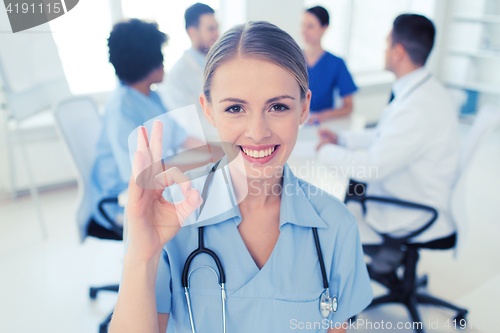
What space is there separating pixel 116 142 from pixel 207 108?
0.77 m

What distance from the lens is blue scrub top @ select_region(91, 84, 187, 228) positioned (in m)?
1.48

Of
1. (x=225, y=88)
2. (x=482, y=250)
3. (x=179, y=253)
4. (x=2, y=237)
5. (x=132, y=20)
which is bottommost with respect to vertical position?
(x=482, y=250)

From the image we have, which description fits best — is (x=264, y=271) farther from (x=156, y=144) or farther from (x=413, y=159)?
(x=413, y=159)

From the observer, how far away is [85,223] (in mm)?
1692

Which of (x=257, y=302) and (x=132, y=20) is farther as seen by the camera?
(x=132, y=20)

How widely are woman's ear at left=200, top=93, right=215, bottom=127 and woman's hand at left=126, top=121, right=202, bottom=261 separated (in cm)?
17

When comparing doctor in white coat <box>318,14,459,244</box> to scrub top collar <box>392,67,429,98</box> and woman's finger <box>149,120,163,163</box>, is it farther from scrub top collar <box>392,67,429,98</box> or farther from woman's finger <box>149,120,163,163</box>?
woman's finger <box>149,120,163,163</box>

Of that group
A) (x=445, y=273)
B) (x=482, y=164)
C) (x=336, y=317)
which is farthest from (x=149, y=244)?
(x=482, y=164)

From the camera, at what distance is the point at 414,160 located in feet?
5.45

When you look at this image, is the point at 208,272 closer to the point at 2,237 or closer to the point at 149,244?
the point at 149,244

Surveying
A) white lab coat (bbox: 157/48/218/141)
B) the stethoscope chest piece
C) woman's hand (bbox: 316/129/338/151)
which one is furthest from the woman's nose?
white lab coat (bbox: 157/48/218/141)

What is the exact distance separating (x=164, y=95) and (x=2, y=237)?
4.63 ft

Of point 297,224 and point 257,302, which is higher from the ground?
point 297,224

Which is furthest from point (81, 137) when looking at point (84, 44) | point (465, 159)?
point (465, 159)
